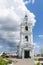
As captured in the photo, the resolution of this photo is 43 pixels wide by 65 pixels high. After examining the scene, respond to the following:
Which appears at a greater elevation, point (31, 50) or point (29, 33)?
point (29, 33)

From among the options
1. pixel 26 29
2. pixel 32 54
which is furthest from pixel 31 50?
pixel 26 29

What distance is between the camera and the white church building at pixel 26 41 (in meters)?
56.0

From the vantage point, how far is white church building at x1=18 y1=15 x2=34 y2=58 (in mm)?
56003

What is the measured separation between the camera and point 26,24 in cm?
5728

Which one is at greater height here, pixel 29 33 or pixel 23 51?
pixel 29 33

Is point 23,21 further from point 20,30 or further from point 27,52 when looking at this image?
point 27,52

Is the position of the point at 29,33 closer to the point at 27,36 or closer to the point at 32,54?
the point at 27,36

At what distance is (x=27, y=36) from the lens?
2235 inches

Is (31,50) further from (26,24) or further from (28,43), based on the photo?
(26,24)

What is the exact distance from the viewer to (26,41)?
56562 millimetres

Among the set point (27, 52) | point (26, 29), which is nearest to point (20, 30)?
point (26, 29)

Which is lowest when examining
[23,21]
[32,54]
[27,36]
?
[32,54]

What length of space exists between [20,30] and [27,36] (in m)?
2.30

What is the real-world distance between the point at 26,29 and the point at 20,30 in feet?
5.02
